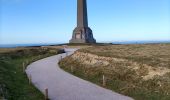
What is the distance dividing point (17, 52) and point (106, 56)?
3531 cm

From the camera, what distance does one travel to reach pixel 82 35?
105938 millimetres

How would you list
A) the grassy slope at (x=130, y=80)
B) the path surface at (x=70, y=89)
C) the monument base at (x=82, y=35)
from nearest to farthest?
the grassy slope at (x=130, y=80), the path surface at (x=70, y=89), the monument base at (x=82, y=35)

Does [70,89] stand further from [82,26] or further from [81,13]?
[82,26]

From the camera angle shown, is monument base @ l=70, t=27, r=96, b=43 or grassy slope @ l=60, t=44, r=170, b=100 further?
monument base @ l=70, t=27, r=96, b=43

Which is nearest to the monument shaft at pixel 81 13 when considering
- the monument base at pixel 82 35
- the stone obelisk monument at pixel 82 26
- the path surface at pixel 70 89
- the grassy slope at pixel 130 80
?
the stone obelisk monument at pixel 82 26

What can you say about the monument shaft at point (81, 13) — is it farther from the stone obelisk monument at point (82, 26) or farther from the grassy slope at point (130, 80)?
the grassy slope at point (130, 80)

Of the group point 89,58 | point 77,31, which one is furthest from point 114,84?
point 77,31

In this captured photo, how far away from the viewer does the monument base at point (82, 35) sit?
345 ft

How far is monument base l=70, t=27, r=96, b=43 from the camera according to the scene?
105188mm

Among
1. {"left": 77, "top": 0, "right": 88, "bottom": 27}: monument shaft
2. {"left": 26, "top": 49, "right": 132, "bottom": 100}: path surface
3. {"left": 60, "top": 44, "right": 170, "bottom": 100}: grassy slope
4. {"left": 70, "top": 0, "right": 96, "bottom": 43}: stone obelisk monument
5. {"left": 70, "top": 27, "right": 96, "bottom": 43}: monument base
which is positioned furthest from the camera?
{"left": 70, "top": 27, "right": 96, "bottom": 43}: monument base

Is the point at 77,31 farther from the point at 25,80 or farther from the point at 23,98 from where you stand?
the point at 23,98

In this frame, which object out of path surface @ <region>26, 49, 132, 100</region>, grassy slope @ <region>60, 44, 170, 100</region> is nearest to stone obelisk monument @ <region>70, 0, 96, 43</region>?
grassy slope @ <region>60, 44, 170, 100</region>

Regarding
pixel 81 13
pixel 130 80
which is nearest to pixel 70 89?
pixel 130 80

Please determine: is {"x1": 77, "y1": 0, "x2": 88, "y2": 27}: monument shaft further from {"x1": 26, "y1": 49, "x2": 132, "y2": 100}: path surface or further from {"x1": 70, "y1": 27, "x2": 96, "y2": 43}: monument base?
{"x1": 26, "y1": 49, "x2": 132, "y2": 100}: path surface
